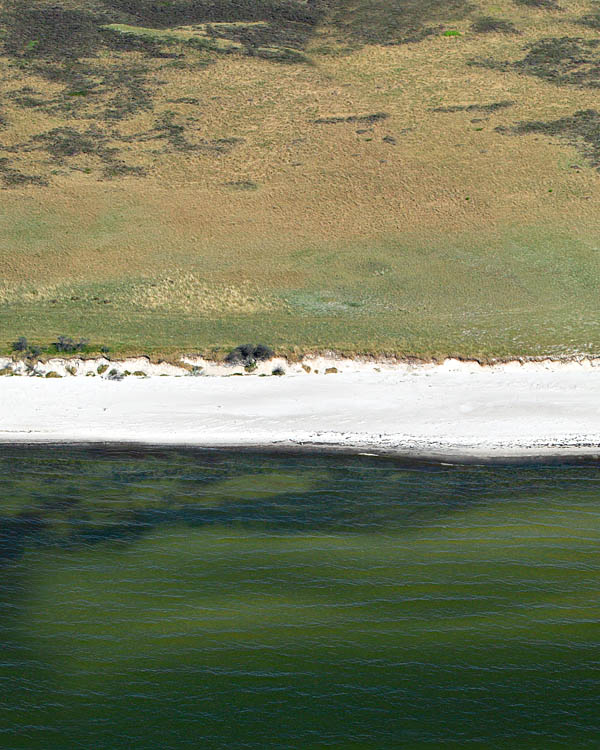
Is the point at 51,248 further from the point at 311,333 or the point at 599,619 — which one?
the point at 599,619

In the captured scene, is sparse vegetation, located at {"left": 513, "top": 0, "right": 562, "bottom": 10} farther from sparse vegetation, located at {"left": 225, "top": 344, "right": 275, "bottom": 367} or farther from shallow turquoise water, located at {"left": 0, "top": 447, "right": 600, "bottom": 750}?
shallow turquoise water, located at {"left": 0, "top": 447, "right": 600, "bottom": 750}

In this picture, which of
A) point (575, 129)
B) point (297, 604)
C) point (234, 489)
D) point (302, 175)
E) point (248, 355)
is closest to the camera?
point (297, 604)

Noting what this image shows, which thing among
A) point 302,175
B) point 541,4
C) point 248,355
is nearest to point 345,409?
point 248,355

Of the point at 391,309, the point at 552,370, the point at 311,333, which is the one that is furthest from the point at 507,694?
the point at 391,309

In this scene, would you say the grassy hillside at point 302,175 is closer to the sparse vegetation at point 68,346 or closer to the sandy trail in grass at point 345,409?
the sparse vegetation at point 68,346

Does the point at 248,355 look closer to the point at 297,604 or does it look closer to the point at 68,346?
the point at 68,346
